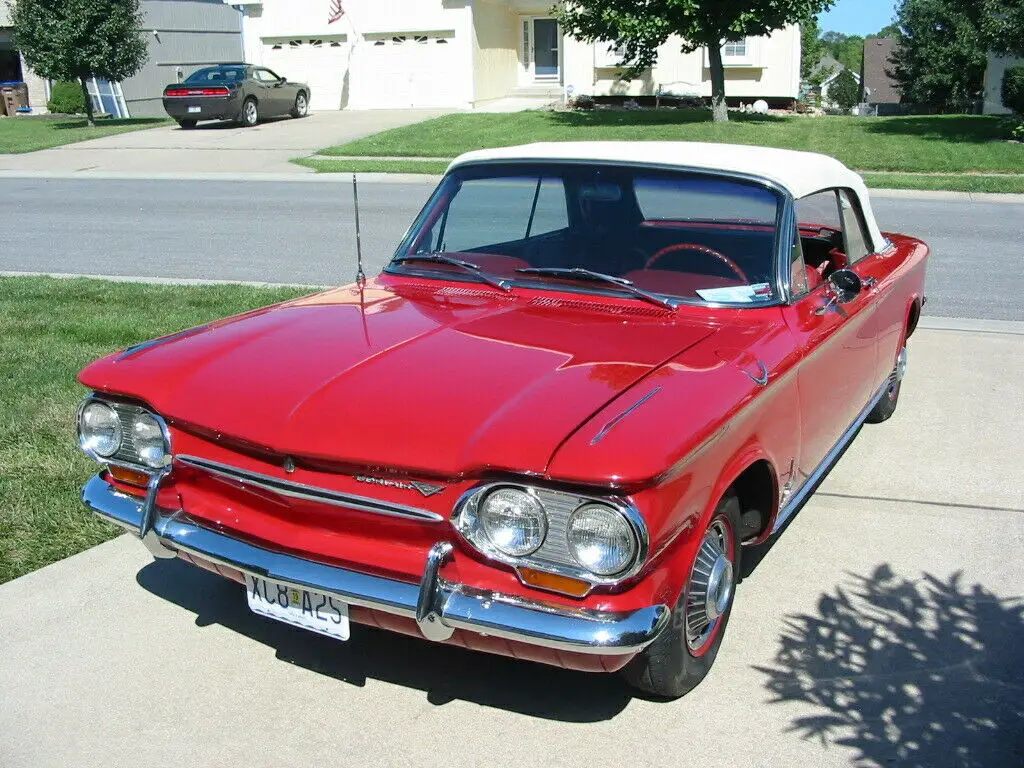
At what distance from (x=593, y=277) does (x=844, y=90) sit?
302 feet

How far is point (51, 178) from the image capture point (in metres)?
20.3

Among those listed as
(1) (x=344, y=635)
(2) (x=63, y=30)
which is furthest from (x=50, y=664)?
(2) (x=63, y=30)

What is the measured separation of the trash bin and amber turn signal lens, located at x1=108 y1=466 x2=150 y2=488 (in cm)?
3996

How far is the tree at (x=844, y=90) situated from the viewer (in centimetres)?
8681

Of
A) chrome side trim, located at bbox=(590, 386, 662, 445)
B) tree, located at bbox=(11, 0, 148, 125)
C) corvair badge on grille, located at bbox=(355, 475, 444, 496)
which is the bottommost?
corvair badge on grille, located at bbox=(355, 475, 444, 496)

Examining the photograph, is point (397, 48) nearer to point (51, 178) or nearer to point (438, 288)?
point (51, 178)

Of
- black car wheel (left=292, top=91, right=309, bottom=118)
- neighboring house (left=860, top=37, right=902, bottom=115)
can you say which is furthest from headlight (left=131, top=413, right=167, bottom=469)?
neighboring house (left=860, top=37, right=902, bottom=115)

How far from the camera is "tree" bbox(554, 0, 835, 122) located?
22.5 metres

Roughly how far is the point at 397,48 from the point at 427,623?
1252 inches

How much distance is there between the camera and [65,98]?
120 feet

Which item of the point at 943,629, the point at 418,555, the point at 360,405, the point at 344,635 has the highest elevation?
the point at 360,405

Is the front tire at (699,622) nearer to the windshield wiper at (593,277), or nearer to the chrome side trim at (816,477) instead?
the chrome side trim at (816,477)

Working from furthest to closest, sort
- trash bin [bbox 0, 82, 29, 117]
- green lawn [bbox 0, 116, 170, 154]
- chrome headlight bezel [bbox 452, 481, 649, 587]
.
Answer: trash bin [bbox 0, 82, 29, 117], green lawn [bbox 0, 116, 170, 154], chrome headlight bezel [bbox 452, 481, 649, 587]

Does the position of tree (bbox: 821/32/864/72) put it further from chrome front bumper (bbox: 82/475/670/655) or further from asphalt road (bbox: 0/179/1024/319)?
chrome front bumper (bbox: 82/475/670/655)
